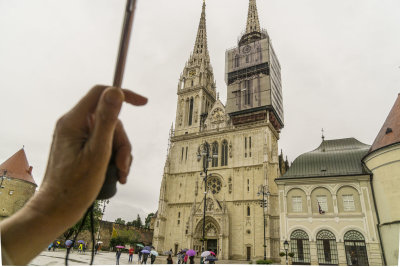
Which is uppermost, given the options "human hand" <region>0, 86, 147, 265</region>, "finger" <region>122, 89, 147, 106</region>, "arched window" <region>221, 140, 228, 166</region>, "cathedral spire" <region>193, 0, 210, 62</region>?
"cathedral spire" <region>193, 0, 210, 62</region>

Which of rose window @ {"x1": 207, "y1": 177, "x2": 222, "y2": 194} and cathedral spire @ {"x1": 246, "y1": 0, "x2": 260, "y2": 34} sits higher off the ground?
cathedral spire @ {"x1": 246, "y1": 0, "x2": 260, "y2": 34}

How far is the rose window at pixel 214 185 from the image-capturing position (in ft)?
98.2

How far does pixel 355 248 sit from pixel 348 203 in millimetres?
2874

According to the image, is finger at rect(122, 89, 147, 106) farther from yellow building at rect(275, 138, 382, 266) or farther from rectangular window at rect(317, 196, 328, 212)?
rectangular window at rect(317, 196, 328, 212)

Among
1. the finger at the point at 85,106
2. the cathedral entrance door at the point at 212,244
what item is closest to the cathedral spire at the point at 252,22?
the cathedral entrance door at the point at 212,244

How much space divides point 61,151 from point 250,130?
30.1 metres

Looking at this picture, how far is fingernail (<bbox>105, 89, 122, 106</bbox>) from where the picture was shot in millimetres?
918

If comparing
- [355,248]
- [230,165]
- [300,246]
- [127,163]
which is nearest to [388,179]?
[355,248]

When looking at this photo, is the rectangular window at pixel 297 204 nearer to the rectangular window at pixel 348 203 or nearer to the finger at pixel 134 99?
the rectangular window at pixel 348 203

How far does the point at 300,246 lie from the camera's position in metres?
18.2

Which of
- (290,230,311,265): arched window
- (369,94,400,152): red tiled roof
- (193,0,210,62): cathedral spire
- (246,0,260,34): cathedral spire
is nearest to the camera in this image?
(369,94,400,152): red tiled roof

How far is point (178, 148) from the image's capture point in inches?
1342

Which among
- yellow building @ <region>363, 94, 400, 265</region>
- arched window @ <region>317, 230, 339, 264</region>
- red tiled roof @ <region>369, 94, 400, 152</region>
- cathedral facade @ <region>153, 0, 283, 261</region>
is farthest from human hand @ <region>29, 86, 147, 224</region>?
cathedral facade @ <region>153, 0, 283, 261</region>

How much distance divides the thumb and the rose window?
1168 inches
